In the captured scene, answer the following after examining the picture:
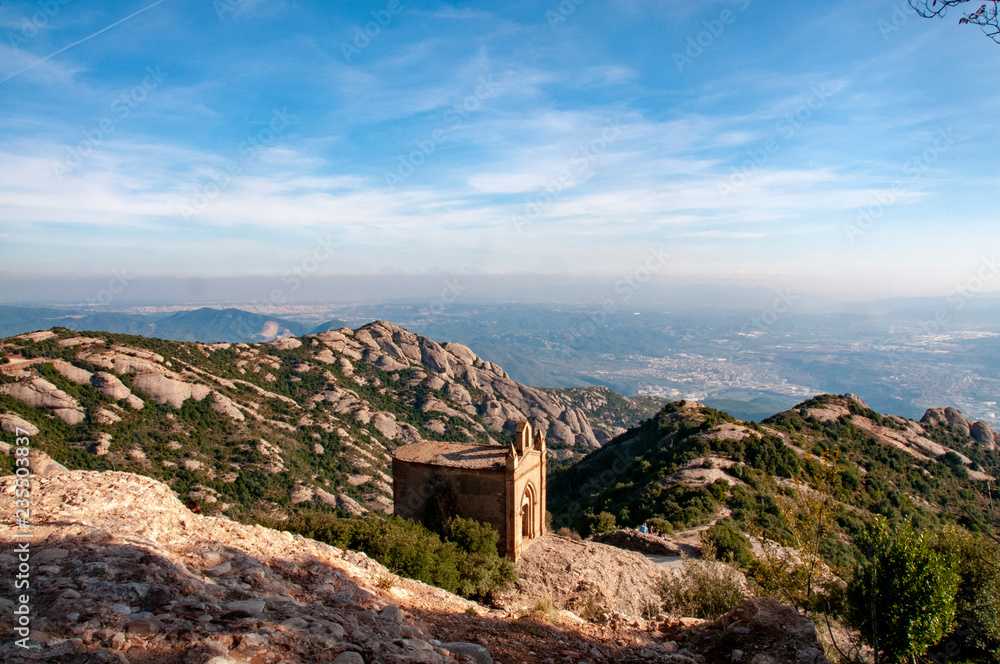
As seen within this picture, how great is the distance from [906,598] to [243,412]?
73869 mm

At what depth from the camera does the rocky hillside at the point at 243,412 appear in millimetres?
53969

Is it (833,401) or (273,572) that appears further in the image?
(833,401)

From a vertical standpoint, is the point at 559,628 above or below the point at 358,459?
above

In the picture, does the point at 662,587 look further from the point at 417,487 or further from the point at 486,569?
the point at 417,487

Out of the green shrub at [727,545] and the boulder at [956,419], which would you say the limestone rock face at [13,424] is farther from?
the boulder at [956,419]

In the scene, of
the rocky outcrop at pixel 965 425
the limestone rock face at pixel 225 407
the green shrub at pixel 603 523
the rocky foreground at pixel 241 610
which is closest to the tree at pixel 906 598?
the rocky foreground at pixel 241 610

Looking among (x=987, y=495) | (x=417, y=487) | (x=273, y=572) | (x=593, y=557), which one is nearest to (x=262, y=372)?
(x=417, y=487)

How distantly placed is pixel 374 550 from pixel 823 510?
543 inches

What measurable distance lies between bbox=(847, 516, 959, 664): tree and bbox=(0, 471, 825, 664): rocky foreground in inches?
113

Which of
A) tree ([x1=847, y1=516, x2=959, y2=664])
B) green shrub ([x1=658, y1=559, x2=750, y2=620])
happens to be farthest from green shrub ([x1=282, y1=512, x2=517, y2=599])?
tree ([x1=847, y1=516, x2=959, y2=664])

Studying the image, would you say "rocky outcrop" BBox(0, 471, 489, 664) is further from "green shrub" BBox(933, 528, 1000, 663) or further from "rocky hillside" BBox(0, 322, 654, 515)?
"rocky hillside" BBox(0, 322, 654, 515)

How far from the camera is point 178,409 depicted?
64.3m

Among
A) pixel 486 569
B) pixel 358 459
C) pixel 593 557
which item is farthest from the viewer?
pixel 358 459

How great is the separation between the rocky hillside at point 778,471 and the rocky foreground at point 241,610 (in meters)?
19.4
